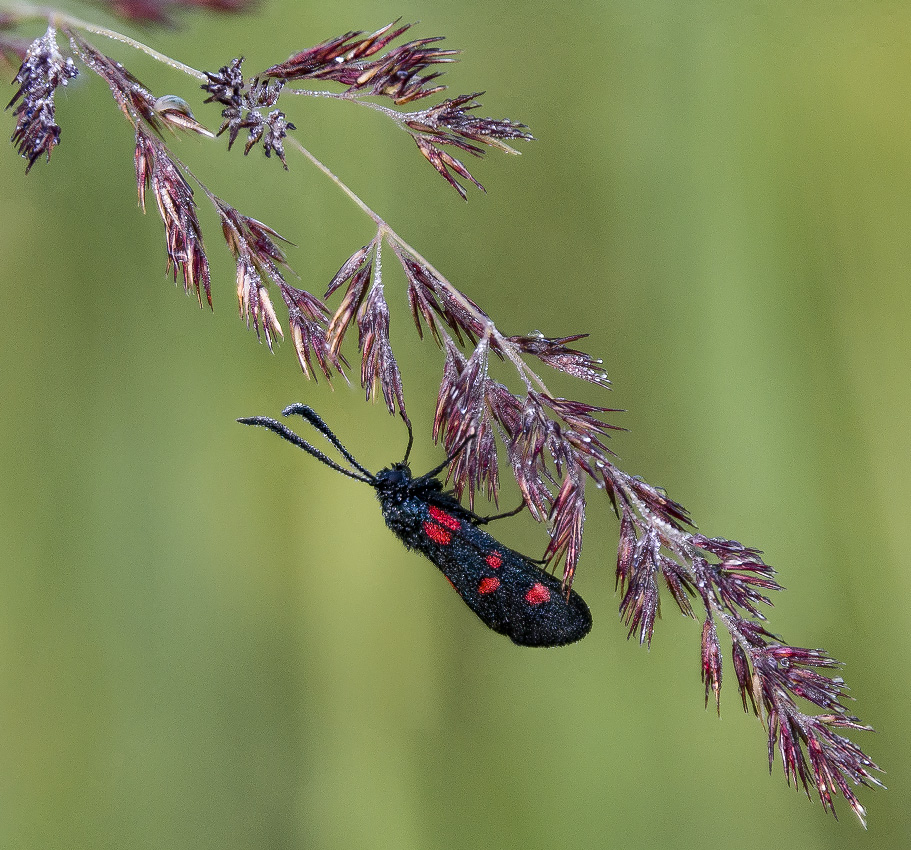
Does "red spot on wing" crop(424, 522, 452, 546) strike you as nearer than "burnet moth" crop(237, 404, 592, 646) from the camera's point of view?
No

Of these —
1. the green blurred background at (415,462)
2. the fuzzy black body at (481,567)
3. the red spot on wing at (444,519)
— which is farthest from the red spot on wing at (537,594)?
the green blurred background at (415,462)

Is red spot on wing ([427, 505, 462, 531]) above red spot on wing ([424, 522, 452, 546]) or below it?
above

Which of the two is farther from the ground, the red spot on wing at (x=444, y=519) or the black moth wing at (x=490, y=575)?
the red spot on wing at (x=444, y=519)

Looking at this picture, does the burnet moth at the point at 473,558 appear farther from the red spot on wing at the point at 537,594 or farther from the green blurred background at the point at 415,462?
the green blurred background at the point at 415,462

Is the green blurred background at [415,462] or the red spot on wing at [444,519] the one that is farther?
the green blurred background at [415,462]

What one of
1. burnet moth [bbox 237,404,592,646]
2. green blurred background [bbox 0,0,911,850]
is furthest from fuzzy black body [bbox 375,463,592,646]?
green blurred background [bbox 0,0,911,850]

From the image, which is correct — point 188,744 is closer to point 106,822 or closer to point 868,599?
point 106,822

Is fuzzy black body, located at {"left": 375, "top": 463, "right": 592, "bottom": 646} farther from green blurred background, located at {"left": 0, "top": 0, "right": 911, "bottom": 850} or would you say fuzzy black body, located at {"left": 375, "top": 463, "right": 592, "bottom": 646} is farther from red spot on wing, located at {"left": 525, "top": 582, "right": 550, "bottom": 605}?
green blurred background, located at {"left": 0, "top": 0, "right": 911, "bottom": 850}

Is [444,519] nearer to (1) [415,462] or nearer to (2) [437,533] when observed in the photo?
(2) [437,533]
